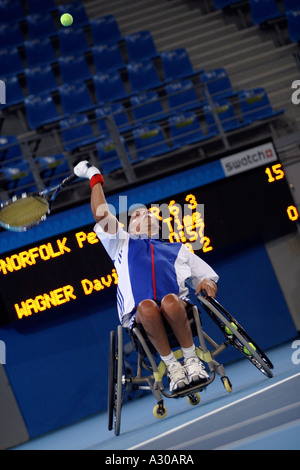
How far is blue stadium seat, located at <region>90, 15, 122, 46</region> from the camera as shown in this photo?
12.8 metres

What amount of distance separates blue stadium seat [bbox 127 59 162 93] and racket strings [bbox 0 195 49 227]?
6269 millimetres

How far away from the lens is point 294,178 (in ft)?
31.4

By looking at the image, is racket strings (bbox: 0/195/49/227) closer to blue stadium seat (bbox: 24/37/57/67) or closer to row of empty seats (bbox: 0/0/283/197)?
row of empty seats (bbox: 0/0/283/197)

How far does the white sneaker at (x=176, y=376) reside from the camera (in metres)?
5.03

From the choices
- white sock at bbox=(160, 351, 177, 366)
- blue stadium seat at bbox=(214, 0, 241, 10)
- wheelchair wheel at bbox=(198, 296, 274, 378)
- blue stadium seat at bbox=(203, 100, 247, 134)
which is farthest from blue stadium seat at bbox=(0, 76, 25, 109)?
white sock at bbox=(160, 351, 177, 366)

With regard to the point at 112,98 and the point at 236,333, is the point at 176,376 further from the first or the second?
the point at 112,98

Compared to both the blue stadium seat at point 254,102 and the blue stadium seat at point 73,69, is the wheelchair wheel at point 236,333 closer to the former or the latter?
the blue stadium seat at point 254,102

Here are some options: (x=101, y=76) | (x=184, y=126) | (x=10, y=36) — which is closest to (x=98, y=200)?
(x=184, y=126)

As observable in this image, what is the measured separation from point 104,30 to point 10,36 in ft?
5.75

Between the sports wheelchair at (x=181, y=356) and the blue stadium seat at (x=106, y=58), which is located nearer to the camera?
the sports wheelchair at (x=181, y=356)

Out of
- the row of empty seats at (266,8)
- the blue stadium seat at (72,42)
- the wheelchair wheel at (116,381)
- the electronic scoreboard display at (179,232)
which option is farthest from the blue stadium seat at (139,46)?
the wheelchair wheel at (116,381)

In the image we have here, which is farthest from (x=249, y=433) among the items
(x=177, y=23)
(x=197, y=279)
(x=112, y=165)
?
(x=177, y=23)

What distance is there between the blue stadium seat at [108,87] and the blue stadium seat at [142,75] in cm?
20

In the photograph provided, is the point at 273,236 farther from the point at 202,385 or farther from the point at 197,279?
the point at 202,385
